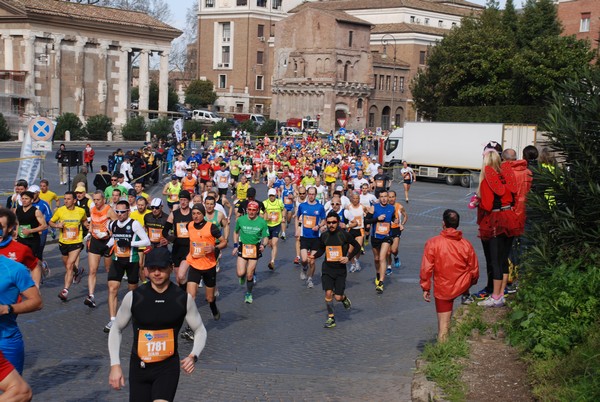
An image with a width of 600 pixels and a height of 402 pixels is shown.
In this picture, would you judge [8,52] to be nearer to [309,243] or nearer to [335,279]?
[309,243]

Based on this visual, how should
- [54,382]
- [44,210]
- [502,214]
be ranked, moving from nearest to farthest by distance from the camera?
[54,382] < [502,214] < [44,210]

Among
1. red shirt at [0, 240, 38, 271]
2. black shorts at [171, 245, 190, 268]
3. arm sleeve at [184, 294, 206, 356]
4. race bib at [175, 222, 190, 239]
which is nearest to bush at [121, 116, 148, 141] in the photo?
black shorts at [171, 245, 190, 268]

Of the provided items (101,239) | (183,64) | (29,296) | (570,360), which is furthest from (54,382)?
(183,64)

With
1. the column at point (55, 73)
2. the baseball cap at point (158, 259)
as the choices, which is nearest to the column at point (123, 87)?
the column at point (55, 73)

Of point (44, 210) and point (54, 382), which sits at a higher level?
point (44, 210)

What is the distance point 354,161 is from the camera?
4131 cm

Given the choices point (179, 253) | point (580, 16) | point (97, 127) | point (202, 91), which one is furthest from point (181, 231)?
point (202, 91)

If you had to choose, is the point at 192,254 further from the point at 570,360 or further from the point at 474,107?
the point at 474,107

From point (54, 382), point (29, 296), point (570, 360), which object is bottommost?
point (54, 382)

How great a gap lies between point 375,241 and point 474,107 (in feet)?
136

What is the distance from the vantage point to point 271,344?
1113 centimetres

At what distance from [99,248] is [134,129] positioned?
55.4 metres

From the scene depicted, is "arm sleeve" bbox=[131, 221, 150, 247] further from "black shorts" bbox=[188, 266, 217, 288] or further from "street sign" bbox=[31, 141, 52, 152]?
"street sign" bbox=[31, 141, 52, 152]

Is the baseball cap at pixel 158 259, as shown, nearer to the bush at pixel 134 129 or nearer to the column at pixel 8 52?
the bush at pixel 134 129
